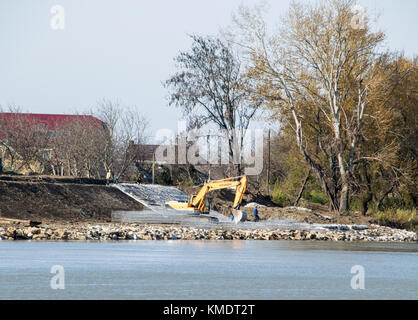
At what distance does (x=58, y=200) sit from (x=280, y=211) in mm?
13657

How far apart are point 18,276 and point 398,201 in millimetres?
39339

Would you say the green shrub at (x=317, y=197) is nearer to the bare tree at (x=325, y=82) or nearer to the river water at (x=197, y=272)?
the bare tree at (x=325, y=82)

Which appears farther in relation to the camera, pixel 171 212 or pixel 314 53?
pixel 314 53

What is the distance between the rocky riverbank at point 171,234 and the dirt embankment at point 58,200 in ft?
9.81

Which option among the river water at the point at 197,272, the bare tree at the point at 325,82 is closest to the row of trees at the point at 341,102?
the bare tree at the point at 325,82

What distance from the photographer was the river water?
15.1 m

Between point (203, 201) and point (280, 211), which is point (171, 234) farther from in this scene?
point (280, 211)

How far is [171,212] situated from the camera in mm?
40594

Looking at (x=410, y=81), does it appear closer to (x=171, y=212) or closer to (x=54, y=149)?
(x=171, y=212)

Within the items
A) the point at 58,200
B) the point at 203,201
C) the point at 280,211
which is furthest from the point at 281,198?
the point at 58,200

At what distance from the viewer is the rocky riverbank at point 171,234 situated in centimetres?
2955

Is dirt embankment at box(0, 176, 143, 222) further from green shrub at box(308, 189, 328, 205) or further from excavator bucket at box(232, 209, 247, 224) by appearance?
green shrub at box(308, 189, 328, 205)
